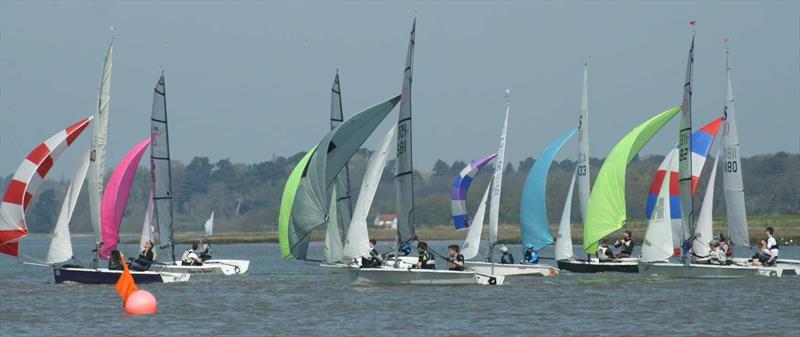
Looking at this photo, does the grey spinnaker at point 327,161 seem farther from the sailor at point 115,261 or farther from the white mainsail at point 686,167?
the white mainsail at point 686,167

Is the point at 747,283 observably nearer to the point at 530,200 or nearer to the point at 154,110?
the point at 530,200

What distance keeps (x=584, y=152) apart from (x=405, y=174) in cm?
1467

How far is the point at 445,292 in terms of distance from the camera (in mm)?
33469

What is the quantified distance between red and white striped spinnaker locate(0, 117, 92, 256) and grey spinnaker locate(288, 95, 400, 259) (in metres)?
6.89

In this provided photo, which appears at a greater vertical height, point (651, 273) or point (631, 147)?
point (631, 147)

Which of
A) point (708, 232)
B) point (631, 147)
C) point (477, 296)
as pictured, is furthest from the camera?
point (631, 147)

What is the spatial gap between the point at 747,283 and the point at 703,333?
36.8 feet

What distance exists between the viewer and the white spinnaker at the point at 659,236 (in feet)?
125

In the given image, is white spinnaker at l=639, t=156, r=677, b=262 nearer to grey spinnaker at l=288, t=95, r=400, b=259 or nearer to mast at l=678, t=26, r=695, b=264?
mast at l=678, t=26, r=695, b=264

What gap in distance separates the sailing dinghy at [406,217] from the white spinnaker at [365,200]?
70 centimetres

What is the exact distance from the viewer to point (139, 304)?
29609mm

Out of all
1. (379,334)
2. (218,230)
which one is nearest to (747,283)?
(379,334)

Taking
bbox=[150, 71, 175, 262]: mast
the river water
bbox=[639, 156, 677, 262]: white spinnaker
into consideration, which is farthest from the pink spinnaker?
bbox=[639, 156, 677, 262]: white spinnaker

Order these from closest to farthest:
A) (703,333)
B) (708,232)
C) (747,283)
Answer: (703,333), (747,283), (708,232)
